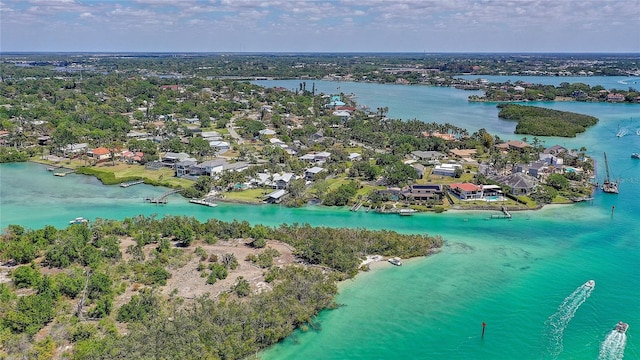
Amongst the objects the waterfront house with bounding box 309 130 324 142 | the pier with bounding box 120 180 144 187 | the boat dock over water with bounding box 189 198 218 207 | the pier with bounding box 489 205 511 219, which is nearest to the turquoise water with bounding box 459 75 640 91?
the waterfront house with bounding box 309 130 324 142

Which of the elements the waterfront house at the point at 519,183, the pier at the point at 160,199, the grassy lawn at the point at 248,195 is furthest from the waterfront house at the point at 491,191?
the pier at the point at 160,199

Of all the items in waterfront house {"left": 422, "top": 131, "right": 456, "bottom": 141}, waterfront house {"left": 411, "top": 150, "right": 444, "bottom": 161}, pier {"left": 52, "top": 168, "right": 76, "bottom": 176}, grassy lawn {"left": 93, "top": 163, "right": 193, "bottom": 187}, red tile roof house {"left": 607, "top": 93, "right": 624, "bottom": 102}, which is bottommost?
pier {"left": 52, "top": 168, "right": 76, "bottom": 176}

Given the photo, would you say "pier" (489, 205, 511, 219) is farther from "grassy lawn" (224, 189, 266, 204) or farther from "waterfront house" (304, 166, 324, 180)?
"grassy lawn" (224, 189, 266, 204)

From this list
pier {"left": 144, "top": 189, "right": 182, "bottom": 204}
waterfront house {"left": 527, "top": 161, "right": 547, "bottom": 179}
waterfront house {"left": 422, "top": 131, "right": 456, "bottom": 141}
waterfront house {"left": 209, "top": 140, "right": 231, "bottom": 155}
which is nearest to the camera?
pier {"left": 144, "top": 189, "right": 182, "bottom": 204}

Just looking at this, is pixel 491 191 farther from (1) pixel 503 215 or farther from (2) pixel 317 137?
(2) pixel 317 137

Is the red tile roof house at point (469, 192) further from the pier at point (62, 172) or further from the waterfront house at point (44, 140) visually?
the waterfront house at point (44, 140)

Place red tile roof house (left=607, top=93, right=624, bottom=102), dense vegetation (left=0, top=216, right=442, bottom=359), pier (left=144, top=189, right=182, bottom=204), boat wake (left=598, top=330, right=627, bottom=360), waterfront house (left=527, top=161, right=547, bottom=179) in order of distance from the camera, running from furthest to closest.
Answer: red tile roof house (left=607, top=93, right=624, bottom=102) → waterfront house (left=527, top=161, right=547, bottom=179) → pier (left=144, top=189, right=182, bottom=204) → boat wake (left=598, top=330, right=627, bottom=360) → dense vegetation (left=0, top=216, right=442, bottom=359)
